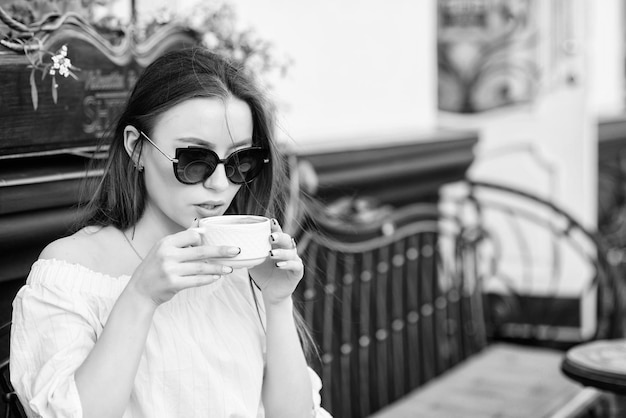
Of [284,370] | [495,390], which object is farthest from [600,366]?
[284,370]

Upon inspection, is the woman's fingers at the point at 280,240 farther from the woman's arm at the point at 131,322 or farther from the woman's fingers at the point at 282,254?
the woman's arm at the point at 131,322

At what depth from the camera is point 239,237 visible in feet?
5.77

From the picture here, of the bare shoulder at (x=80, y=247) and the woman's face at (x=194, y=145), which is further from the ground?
the woman's face at (x=194, y=145)

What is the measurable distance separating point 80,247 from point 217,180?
12.0 inches

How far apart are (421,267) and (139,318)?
8.04 feet

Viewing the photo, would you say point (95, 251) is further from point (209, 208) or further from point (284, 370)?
point (284, 370)

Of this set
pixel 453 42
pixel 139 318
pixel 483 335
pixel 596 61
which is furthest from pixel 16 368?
pixel 596 61

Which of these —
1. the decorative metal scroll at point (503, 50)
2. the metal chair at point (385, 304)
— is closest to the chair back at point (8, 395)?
the metal chair at point (385, 304)

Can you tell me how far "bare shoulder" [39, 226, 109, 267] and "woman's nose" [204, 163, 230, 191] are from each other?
0.84 feet

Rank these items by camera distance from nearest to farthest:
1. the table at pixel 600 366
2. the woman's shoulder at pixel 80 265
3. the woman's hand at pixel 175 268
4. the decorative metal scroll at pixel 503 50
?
the woman's hand at pixel 175 268, the woman's shoulder at pixel 80 265, the table at pixel 600 366, the decorative metal scroll at pixel 503 50

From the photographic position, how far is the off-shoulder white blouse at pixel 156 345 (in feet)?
5.73

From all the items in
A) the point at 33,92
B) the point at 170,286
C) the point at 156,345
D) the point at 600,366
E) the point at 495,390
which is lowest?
the point at 495,390

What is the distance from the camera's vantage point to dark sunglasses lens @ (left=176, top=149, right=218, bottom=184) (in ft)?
6.08

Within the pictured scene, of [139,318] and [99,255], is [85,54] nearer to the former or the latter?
[99,255]
